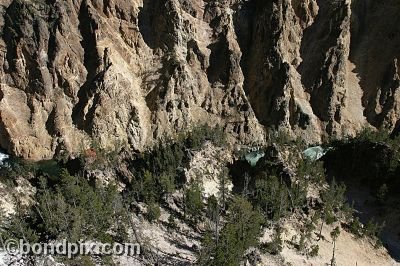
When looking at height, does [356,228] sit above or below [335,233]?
above

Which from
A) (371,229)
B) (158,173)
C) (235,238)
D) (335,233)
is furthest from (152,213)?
(371,229)

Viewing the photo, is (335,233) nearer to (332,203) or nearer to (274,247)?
(332,203)

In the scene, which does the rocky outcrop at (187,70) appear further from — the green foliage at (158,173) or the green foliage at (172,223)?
the green foliage at (172,223)

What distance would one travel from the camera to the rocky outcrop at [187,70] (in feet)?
310

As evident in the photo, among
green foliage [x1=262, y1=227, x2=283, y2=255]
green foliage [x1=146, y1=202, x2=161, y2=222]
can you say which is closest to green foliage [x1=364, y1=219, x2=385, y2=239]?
green foliage [x1=262, y1=227, x2=283, y2=255]

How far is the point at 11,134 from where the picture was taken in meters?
90.8

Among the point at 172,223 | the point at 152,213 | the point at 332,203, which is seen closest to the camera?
the point at 152,213

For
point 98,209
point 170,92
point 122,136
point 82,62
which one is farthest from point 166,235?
point 82,62

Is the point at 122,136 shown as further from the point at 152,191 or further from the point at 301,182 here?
the point at 301,182

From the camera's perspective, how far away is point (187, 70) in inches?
3976

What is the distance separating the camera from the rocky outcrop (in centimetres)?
9462

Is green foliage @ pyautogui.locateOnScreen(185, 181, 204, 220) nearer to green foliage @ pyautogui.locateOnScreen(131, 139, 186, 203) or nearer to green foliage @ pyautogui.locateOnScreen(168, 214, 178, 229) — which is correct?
green foliage @ pyautogui.locateOnScreen(168, 214, 178, 229)

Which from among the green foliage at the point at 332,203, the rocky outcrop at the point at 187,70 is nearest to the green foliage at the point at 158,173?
the rocky outcrop at the point at 187,70

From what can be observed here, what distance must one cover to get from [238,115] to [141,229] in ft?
177
